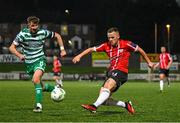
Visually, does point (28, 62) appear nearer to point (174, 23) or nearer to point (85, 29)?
point (174, 23)

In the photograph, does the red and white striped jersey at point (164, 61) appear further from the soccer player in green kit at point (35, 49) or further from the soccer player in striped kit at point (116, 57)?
A: the soccer player in striped kit at point (116, 57)

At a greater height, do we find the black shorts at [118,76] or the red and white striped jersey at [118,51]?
the red and white striped jersey at [118,51]

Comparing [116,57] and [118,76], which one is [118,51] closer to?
[116,57]

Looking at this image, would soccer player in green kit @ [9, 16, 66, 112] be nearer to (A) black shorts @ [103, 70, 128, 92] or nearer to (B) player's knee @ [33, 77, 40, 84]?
(B) player's knee @ [33, 77, 40, 84]

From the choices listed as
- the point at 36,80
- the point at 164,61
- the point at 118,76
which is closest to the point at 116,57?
the point at 118,76

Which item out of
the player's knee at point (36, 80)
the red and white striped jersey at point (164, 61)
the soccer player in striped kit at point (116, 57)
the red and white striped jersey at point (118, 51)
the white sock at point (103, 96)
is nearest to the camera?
the white sock at point (103, 96)

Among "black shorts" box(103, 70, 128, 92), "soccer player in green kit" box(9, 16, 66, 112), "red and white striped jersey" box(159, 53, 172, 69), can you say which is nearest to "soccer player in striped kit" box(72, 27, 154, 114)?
"black shorts" box(103, 70, 128, 92)

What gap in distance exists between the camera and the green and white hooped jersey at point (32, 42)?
14.7 metres

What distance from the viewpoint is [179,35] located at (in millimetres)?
116000

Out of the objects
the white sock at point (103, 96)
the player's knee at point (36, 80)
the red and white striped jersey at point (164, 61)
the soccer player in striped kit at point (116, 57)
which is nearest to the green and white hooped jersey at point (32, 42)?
the player's knee at point (36, 80)

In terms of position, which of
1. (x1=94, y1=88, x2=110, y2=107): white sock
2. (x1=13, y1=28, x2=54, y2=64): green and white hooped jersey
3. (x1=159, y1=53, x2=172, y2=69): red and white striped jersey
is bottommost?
(x1=94, y1=88, x2=110, y2=107): white sock

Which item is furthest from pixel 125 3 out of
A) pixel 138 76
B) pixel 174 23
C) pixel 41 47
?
pixel 41 47

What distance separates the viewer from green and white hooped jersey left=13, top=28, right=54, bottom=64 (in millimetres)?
14727

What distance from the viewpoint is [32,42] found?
581 inches
